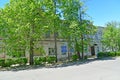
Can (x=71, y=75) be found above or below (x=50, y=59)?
below

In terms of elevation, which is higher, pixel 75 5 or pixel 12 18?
pixel 75 5

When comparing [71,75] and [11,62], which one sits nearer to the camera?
[71,75]

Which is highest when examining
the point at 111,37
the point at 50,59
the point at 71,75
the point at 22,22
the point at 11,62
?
the point at 22,22

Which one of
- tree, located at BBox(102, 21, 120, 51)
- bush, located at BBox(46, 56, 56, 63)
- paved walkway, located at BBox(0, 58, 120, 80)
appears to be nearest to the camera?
paved walkway, located at BBox(0, 58, 120, 80)

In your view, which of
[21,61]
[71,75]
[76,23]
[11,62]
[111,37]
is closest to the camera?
[71,75]

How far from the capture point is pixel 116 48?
4675cm

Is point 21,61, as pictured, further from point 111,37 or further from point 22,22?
point 111,37

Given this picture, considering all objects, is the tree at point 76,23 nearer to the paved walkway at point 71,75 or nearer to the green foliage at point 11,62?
the green foliage at point 11,62

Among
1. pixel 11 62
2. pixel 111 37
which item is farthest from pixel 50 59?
pixel 111 37

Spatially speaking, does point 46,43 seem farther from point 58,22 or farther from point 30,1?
point 30,1

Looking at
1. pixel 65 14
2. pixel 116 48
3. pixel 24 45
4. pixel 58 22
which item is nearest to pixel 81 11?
pixel 65 14

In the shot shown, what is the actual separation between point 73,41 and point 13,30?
11.0 m

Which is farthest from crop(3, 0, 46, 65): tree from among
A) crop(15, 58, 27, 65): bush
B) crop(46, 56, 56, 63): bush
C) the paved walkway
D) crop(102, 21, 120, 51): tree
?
crop(102, 21, 120, 51): tree

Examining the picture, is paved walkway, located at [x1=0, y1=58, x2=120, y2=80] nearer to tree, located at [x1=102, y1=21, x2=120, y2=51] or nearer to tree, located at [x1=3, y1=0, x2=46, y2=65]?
tree, located at [x1=3, y1=0, x2=46, y2=65]
